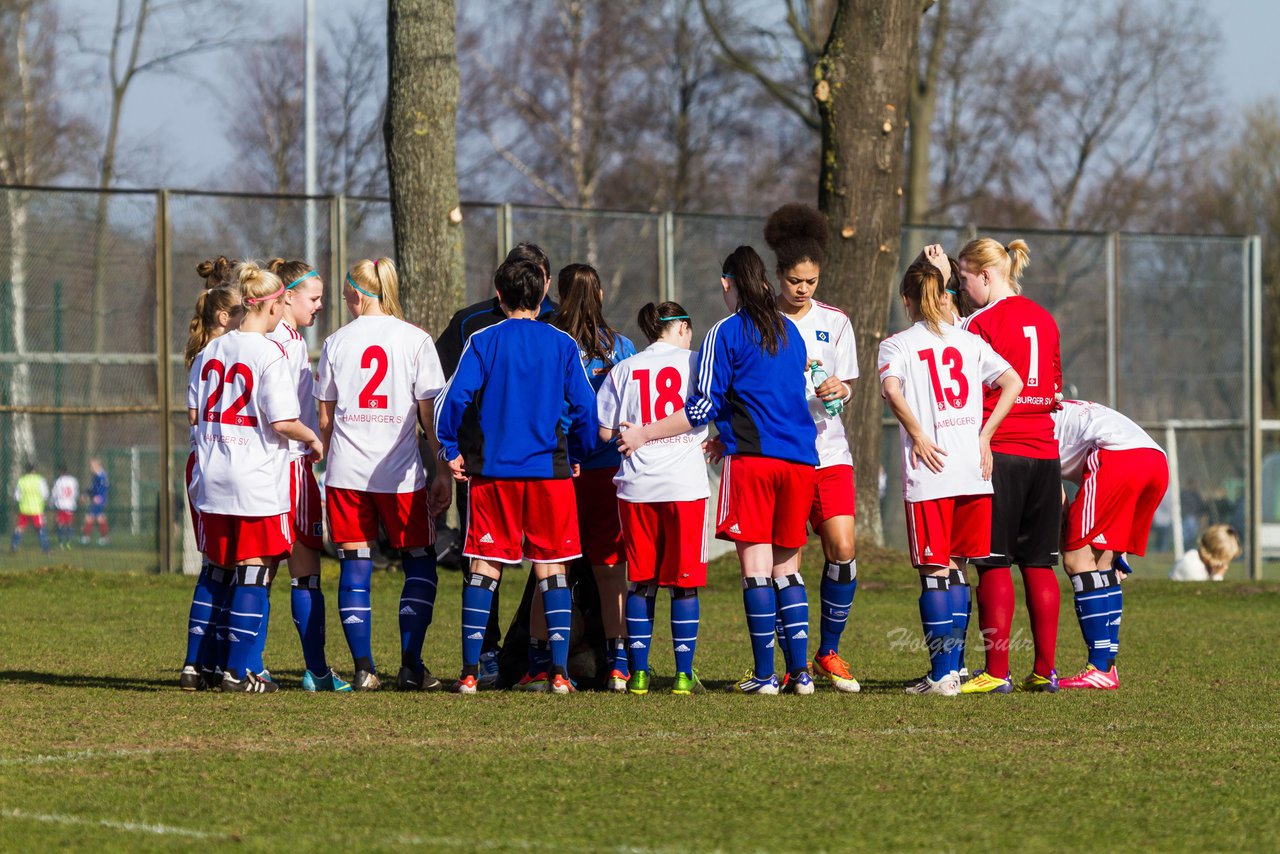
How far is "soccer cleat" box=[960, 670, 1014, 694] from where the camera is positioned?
24.8 ft

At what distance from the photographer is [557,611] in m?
7.35

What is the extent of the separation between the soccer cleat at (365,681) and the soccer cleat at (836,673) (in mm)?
2025

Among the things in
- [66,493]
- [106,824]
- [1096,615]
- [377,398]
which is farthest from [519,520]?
[66,493]

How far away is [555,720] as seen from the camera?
653 cm

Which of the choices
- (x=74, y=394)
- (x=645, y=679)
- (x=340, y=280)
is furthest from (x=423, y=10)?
(x=645, y=679)

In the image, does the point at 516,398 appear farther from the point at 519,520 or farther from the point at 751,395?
the point at 751,395

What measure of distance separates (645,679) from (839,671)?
2.96ft

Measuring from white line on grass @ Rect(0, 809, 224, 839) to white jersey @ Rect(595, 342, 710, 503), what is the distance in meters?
3.24

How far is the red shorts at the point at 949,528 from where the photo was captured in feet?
24.0

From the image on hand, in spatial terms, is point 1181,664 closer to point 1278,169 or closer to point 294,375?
point 294,375

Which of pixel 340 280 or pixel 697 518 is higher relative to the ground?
pixel 340 280

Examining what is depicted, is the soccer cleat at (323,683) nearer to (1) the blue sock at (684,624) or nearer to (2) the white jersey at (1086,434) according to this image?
(1) the blue sock at (684,624)

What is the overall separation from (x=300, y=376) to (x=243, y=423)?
38 cm

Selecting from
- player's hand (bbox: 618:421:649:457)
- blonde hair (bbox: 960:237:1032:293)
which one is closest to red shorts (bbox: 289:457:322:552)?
player's hand (bbox: 618:421:649:457)
